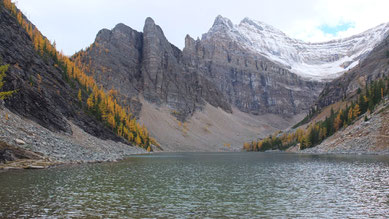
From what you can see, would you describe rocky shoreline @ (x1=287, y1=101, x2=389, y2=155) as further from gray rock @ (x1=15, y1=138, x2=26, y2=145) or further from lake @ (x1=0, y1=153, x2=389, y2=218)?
gray rock @ (x1=15, y1=138, x2=26, y2=145)

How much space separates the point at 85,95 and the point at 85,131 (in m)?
32.9

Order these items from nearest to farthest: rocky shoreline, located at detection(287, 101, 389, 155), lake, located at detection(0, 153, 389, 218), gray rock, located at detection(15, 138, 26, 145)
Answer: lake, located at detection(0, 153, 389, 218)
gray rock, located at detection(15, 138, 26, 145)
rocky shoreline, located at detection(287, 101, 389, 155)

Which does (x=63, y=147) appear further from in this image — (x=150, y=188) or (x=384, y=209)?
(x=384, y=209)

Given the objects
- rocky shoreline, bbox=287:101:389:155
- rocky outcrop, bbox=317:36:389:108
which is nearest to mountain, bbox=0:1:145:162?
rocky shoreline, bbox=287:101:389:155

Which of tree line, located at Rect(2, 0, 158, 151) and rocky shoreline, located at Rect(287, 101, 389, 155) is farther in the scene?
tree line, located at Rect(2, 0, 158, 151)

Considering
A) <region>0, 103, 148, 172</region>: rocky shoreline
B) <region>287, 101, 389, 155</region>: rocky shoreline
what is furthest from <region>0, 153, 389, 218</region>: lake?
<region>287, 101, 389, 155</region>: rocky shoreline

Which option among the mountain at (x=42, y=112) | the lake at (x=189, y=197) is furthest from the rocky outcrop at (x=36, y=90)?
the lake at (x=189, y=197)

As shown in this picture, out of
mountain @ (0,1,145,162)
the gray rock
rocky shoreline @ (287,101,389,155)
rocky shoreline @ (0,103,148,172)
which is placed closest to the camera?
rocky shoreline @ (0,103,148,172)

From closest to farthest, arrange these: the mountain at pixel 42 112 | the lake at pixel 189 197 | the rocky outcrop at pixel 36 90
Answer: the lake at pixel 189 197, the mountain at pixel 42 112, the rocky outcrop at pixel 36 90

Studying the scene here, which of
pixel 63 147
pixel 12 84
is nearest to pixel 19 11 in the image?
pixel 12 84

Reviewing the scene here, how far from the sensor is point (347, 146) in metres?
90.7

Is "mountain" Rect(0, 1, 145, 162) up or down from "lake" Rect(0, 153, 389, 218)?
up

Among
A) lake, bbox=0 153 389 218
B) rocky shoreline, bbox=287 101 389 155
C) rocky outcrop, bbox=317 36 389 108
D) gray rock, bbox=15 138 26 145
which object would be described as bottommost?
lake, bbox=0 153 389 218

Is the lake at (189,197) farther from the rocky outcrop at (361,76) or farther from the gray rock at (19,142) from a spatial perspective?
the rocky outcrop at (361,76)
